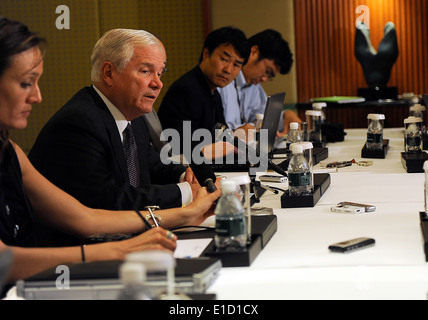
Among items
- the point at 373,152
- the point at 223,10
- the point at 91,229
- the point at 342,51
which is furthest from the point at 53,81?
the point at 91,229

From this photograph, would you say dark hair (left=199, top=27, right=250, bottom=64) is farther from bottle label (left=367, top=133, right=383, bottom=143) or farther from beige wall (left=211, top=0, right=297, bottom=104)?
beige wall (left=211, top=0, right=297, bottom=104)

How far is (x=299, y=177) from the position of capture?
2.36m

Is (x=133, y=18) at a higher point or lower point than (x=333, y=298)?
higher

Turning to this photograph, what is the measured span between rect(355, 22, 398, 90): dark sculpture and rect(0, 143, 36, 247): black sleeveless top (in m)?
4.83

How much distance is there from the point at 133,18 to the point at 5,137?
4.99 m

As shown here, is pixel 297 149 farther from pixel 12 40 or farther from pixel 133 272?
pixel 133 272

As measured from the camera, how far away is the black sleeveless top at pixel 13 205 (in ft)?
5.96

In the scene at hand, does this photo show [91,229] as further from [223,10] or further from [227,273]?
[223,10]

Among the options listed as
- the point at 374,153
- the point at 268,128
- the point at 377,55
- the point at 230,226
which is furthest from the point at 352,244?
the point at 377,55

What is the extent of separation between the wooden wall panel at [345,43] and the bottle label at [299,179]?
4.49m

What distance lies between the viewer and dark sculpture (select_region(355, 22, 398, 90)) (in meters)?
6.30

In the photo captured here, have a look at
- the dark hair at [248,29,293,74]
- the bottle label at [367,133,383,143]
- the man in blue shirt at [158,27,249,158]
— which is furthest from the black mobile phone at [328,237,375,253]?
the dark hair at [248,29,293,74]

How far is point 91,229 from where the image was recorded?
6.62ft

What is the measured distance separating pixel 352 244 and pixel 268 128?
1.81m
